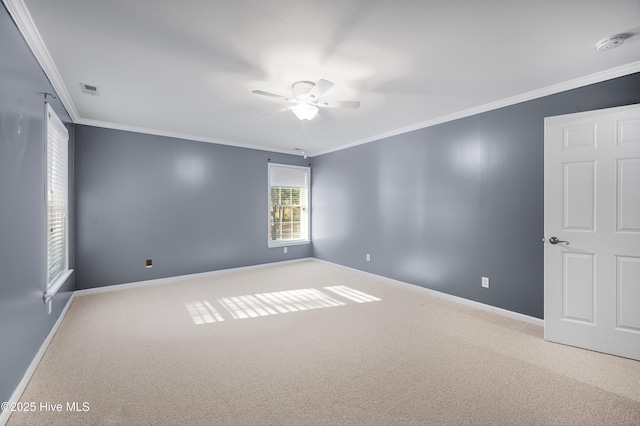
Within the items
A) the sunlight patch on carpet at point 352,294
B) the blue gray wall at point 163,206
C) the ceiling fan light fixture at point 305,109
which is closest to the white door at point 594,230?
the sunlight patch on carpet at point 352,294

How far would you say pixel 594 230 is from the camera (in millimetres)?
2547

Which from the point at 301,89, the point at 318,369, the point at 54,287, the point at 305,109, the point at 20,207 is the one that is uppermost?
the point at 301,89

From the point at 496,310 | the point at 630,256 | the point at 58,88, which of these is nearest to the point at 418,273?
the point at 496,310

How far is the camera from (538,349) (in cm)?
256

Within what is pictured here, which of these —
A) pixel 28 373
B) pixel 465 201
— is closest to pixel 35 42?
pixel 28 373

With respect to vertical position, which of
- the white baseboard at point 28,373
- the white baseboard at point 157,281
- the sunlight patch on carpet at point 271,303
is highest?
the white baseboard at point 157,281

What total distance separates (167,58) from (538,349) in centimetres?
416

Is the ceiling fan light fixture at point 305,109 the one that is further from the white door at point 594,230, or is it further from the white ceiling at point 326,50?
the white door at point 594,230

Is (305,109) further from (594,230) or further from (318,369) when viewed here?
(594,230)

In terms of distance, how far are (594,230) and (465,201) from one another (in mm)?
Result: 1379

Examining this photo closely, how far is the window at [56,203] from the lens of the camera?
274 cm

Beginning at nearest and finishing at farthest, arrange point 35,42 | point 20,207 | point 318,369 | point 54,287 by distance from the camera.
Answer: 1. point 20,207
2. point 35,42
3. point 318,369
4. point 54,287

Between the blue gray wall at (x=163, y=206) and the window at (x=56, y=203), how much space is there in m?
0.61

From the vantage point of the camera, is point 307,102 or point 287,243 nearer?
point 307,102
